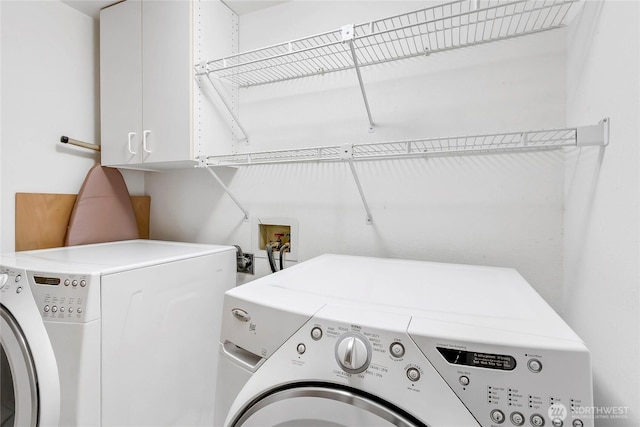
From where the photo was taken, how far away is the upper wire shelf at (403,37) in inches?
44.2

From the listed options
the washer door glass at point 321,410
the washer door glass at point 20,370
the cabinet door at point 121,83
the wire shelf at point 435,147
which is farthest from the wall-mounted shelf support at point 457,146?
the washer door glass at point 20,370

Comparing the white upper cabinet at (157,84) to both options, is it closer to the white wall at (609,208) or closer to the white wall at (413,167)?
the white wall at (413,167)

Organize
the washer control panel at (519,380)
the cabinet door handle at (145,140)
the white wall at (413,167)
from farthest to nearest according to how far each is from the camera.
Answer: the cabinet door handle at (145,140) → the white wall at (413,167) → the washer control panel at (519,380)

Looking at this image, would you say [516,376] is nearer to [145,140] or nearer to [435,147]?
[435,147]

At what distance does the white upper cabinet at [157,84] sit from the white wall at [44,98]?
0.19 metres

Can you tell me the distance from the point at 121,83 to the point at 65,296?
4.13 feet

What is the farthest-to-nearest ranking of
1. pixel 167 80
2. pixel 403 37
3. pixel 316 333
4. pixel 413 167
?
pixel 167 80 → pixel 413 167 → pixel 403 37 → pixel 316 333

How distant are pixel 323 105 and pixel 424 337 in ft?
4.25

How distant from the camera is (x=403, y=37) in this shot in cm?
126

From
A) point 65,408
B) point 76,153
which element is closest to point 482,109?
point 65,408

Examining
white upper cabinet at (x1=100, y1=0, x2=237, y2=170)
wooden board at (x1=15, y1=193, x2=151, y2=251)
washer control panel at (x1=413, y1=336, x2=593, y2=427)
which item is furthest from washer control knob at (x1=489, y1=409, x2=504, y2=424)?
wooden board at (x1=15, y1=193, x2=151, y2=251)

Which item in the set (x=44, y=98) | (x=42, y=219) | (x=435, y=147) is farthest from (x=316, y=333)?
(x=44, y=98)

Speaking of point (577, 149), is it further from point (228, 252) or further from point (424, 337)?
point (228, 252)

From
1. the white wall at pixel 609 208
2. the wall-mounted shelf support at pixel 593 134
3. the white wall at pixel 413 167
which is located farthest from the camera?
the white wall at pixel 413 167
